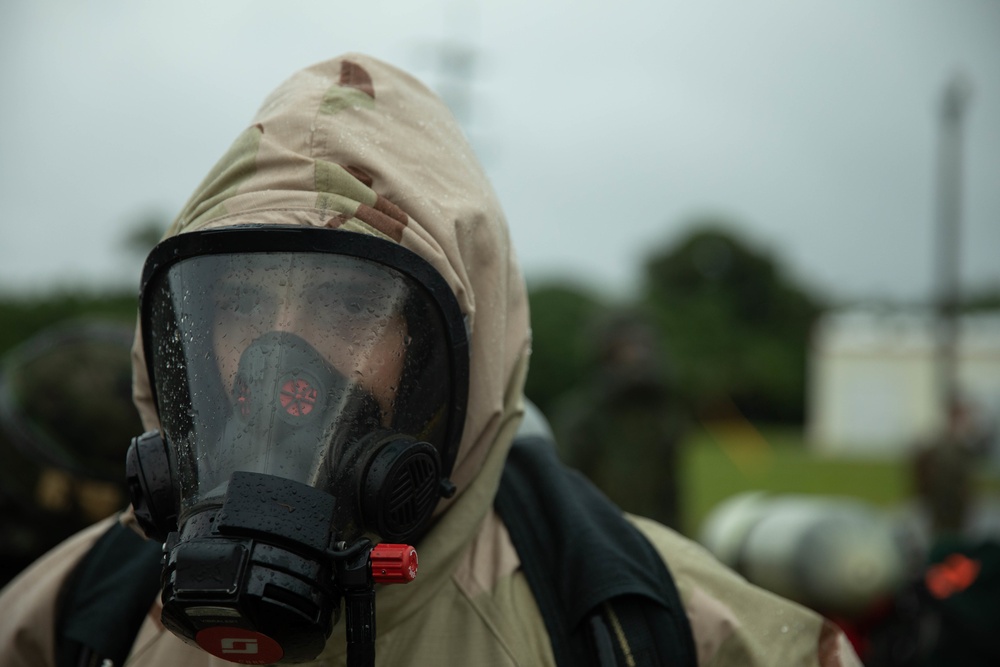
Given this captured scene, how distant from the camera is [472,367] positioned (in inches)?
69.3

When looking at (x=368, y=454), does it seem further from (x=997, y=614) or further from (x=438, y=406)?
(x=997, y=614)

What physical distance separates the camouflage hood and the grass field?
387 inches

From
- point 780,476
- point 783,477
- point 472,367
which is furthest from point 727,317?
point 472,367

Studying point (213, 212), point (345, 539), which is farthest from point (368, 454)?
point (213, 212)

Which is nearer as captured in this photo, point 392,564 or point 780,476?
point 392,564

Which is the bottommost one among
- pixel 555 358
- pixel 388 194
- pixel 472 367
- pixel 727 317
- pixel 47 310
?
pixel 727 317

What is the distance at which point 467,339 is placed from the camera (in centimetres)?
169

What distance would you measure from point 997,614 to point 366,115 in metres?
2.99

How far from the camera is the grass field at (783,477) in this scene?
64.2ft

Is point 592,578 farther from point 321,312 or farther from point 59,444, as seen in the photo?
point 59,444

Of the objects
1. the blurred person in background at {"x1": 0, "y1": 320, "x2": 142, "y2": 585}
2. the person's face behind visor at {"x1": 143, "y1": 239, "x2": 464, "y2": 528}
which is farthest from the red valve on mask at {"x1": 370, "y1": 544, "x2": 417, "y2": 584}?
the blurred person in background at {"x1": 0, "y1": 320, "x2": 142, "y2": 585}

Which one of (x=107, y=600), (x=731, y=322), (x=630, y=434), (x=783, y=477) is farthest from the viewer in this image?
(x=731, y=322)

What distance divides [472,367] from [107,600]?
2.82ft

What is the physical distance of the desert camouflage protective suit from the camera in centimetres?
166
